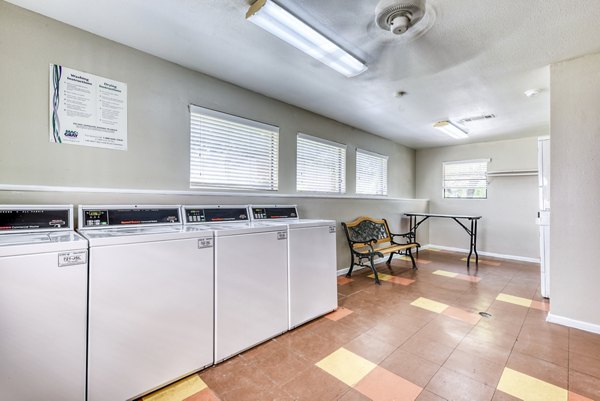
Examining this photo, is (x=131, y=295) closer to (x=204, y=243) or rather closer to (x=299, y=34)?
(x=204, y=243)

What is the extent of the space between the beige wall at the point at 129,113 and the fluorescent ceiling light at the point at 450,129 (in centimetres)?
258

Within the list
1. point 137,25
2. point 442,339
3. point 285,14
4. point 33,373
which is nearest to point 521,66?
point 285,14

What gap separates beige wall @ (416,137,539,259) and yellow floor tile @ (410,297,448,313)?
3542mm

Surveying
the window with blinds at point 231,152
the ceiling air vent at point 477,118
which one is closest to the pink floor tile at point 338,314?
the window with blinds at point 231,152

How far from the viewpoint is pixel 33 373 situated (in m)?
1.26

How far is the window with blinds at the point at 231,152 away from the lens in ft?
8.72

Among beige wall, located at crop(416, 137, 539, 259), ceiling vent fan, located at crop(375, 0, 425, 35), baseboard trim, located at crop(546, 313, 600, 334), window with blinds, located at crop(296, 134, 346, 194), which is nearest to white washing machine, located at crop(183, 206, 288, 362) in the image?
window with blinds, located at crop(296, 134, 346, 194)

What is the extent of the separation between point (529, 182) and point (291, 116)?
16.0 ft

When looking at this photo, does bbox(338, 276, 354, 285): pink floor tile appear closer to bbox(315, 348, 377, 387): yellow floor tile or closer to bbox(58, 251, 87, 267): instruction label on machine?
bbox(315, 348, 377, 387): yellow floor tile

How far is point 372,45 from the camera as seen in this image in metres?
2.17

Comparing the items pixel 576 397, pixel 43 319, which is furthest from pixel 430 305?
pixel 43 319

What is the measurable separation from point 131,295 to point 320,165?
295 centimetres

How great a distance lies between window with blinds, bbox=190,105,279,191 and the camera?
2658 millimetres

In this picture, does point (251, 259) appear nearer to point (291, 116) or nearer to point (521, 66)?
point (291, 116)
